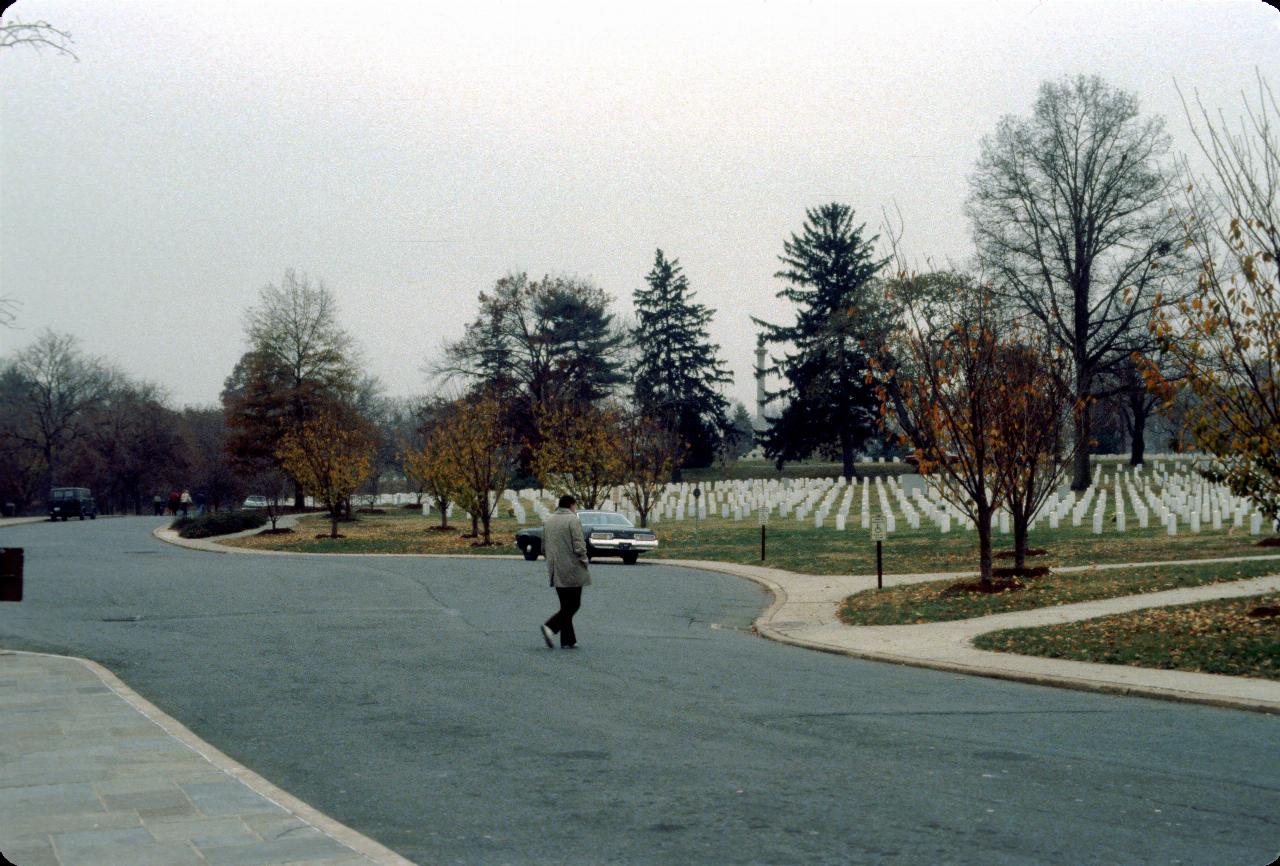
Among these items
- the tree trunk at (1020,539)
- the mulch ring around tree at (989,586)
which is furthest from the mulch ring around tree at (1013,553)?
the mulch ring around tree at (989,586)

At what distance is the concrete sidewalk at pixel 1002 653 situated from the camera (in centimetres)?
1159

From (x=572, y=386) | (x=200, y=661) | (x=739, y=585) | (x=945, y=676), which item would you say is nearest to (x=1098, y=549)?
(x=739, y=585)

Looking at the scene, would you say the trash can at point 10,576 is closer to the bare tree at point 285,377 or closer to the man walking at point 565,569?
the man walking at point 565,569

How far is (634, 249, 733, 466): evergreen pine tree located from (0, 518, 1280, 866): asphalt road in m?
72.9

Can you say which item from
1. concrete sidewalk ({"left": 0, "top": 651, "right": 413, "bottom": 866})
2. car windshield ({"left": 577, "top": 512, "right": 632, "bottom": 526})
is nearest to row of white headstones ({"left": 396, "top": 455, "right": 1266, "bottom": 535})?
car windshield ({"left": 577, "top": 512, "right": 632, "bottom": 526})

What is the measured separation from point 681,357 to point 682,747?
82789 mm

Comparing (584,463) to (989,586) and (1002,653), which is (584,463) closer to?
(989,586)

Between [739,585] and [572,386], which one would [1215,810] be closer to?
[739,585]

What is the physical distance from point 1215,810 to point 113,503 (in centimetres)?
9745

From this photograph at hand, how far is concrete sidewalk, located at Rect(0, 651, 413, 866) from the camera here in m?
6.05

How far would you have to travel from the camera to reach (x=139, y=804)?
23.2 ft

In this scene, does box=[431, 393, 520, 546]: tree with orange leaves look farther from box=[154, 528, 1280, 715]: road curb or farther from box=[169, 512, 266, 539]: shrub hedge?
box=[154, 528, 1280, 715]: road curb

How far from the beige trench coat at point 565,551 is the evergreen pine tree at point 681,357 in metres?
74.3

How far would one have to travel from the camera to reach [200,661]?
45.6ft
